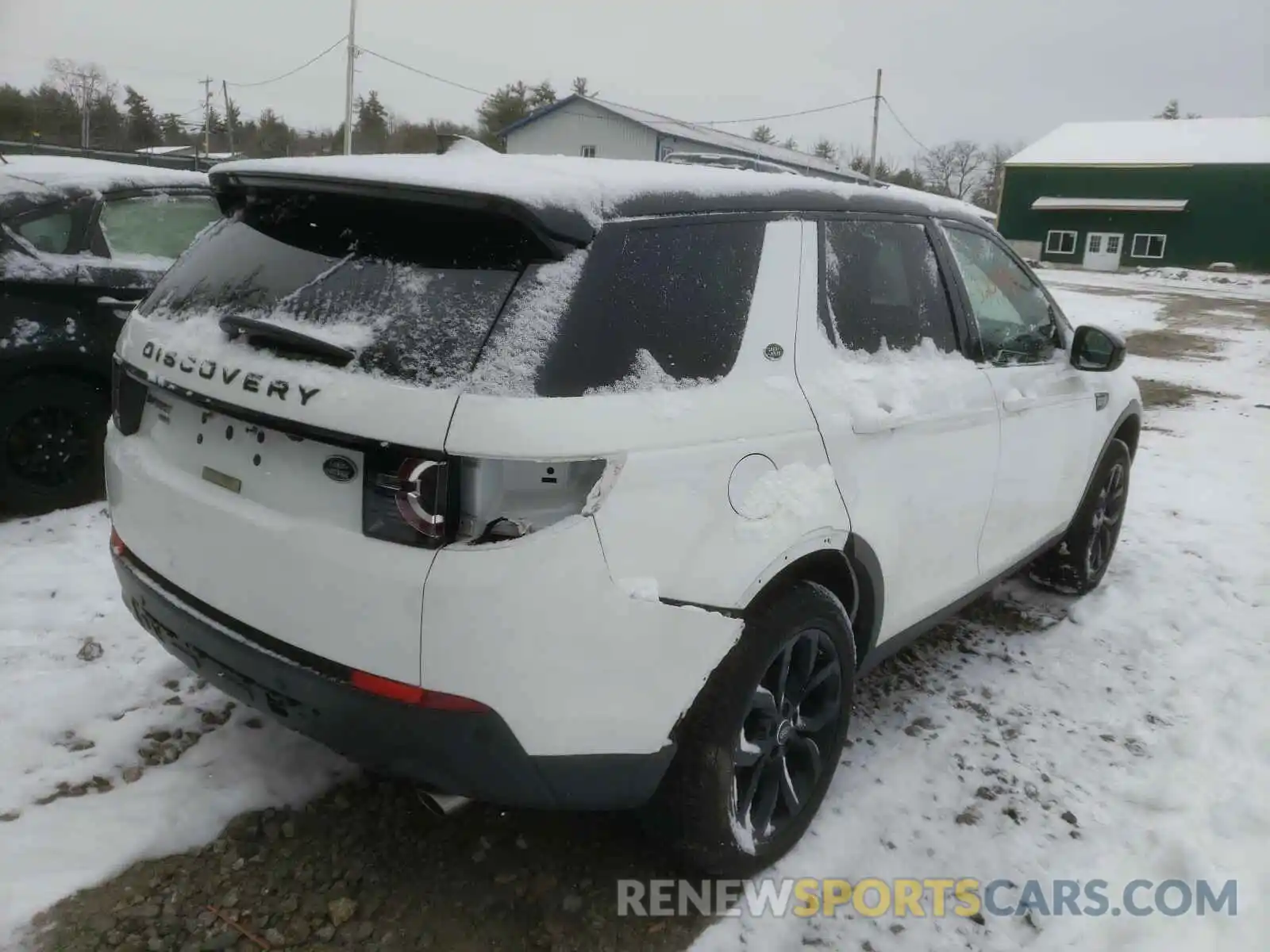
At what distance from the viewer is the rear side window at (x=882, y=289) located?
2525 mm

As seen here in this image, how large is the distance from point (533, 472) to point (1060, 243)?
5049cm

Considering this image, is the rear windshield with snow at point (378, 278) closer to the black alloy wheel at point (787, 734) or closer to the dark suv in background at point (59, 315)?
the black alloy wheel at point (787, 734)

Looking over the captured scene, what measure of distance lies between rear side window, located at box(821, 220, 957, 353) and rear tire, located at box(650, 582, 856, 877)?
75 cm

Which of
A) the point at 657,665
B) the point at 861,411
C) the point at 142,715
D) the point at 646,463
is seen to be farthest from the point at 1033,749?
the point at 142,715

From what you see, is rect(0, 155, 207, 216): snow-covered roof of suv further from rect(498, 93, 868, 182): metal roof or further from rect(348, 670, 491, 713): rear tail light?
rect(498, 93, 868, 182): metal roof

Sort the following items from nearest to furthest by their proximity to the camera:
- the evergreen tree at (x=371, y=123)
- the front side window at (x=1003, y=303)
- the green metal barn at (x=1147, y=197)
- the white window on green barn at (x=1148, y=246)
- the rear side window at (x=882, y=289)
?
1. the rear side window at (x=882, y=289)
2. the front side window at (x=1003, y=303)
3. the green metal barn at (x=1147, y=197)
4. the white window on green barn at (x=1148, y=246)
5. the evergreen tree at (x=371, y=123)

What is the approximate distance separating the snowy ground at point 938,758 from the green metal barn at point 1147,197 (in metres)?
45.0

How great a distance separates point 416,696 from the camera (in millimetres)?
1812

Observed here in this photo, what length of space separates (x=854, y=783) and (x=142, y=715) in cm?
229

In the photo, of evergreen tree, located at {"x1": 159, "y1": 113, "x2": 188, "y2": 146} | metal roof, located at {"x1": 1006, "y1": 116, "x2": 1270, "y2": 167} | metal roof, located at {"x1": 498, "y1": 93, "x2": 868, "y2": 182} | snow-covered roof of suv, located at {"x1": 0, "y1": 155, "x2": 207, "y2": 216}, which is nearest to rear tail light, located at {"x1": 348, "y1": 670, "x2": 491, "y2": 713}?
snow-covered roof of suv, located at {"x1": 0, "y1": 155, "x2": 207, "y2": 216}

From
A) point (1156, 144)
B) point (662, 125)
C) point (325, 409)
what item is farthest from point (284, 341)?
point (1156, 144)

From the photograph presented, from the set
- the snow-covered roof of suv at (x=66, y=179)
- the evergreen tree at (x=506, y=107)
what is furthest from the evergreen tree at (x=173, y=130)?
the snow-covered roof of suv at (x=66, y=179)

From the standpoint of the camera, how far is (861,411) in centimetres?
245

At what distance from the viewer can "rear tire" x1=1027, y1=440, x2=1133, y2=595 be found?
14.1 ft
